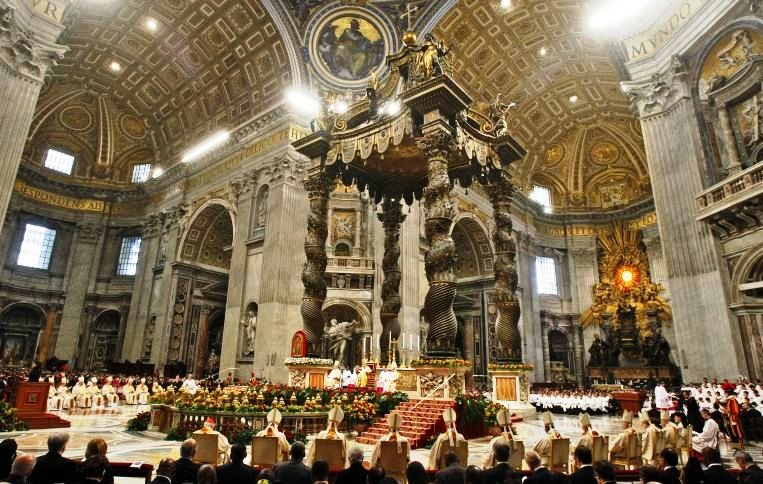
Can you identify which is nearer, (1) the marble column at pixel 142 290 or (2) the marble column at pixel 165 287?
(2) the marble column at pixel 165 287

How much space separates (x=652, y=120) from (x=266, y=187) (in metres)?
13.0

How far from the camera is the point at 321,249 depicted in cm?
950

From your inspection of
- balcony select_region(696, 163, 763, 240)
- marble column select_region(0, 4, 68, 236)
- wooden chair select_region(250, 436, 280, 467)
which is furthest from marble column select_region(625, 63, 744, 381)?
marble column select_region(0, 4, 68, 236)

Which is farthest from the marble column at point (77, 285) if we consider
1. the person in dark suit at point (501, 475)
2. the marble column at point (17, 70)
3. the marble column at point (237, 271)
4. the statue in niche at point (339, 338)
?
the person in dark suit at point (501, 475)

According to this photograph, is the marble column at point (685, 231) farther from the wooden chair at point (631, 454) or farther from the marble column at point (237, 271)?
the marble column at point (237, 271)

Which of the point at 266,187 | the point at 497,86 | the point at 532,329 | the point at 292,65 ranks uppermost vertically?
the point at 497,86

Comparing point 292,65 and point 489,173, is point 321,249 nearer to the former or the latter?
point 489,173

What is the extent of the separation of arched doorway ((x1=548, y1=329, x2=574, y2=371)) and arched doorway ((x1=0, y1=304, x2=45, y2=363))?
25.5 meters

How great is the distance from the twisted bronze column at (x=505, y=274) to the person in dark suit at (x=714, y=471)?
606 cm

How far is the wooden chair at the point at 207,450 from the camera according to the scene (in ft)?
14.9

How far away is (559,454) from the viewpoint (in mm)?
4531

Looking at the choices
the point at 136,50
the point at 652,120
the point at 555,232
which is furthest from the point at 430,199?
the point at 555,232

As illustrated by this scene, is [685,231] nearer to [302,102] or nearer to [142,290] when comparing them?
[302,102]

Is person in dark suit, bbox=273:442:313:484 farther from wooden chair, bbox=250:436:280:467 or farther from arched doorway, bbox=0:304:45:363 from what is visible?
arched doorway, bbox=0:304:45:363
